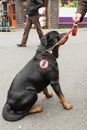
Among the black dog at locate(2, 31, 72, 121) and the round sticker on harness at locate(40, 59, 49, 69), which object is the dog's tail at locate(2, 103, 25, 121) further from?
the round sticker on harness at locate(40, 59, 49, 69)

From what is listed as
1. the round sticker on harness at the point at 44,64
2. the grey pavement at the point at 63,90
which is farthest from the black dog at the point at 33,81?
the grey pavement at the point at 63,90

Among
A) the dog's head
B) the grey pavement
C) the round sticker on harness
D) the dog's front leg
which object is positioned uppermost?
the dog's head

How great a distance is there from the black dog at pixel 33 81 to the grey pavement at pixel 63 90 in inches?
5.5

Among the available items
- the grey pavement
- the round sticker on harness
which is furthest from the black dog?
the grey pavement

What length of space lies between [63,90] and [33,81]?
1.20 meters

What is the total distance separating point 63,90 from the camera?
5289mm

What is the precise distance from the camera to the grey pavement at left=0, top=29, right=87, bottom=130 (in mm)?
4062

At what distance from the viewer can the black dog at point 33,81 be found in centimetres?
412

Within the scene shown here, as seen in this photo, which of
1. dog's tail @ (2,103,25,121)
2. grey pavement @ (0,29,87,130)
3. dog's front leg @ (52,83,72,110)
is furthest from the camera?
dog's front leg @ (52,83,72,110)

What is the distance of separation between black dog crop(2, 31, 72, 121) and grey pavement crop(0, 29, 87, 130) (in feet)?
0.46

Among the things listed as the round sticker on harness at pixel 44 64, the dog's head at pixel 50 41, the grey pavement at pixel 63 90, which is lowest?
the grey pavement at pixel 63 90

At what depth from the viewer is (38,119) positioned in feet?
13.9

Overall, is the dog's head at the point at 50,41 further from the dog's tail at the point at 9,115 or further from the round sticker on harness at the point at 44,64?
the dog's tail at the point at 9,115

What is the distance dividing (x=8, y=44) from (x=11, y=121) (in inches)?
266
